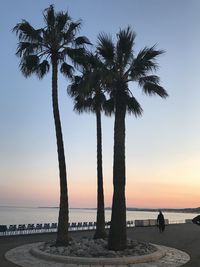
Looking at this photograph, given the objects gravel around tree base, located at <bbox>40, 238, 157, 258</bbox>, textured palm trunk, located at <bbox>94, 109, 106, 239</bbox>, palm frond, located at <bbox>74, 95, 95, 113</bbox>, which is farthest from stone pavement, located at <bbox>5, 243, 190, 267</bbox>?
palm frond, located at <bbox>74, 95, 95, 113</bbox>

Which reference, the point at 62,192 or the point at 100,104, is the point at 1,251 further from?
the point at 100,104

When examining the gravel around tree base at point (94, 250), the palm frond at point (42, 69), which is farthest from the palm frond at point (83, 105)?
the gravel around tree base at point (94, 250)

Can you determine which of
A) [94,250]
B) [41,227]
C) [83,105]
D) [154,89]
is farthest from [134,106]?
[41,227]

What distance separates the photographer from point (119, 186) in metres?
19.6

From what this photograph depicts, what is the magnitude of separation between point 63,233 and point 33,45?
1002 centimetres

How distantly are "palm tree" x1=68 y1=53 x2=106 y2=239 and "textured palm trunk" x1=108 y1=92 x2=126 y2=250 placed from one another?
1.74m

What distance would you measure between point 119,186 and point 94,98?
7533 millimetres

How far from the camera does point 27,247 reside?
2073 cm

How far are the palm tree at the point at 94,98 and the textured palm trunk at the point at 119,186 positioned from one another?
174 cm

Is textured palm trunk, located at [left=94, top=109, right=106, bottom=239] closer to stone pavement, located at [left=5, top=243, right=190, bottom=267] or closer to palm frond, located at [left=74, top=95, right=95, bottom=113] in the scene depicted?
palm frond, located at [left=74, top=95, right=95, bottom=113]

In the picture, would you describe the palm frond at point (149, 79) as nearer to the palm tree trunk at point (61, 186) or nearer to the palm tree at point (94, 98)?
the palm tree at point (94, 98)

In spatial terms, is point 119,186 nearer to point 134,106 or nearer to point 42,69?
point 134,106

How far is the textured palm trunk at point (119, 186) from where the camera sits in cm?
1897

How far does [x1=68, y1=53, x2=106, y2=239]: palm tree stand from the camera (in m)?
20.2
